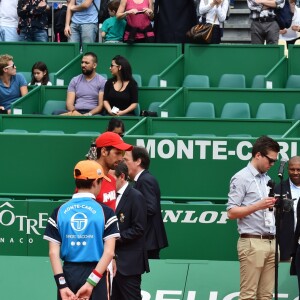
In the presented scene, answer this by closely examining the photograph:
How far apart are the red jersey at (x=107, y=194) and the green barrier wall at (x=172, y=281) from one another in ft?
7.29

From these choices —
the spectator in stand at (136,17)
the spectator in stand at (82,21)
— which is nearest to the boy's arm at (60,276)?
the spectator in stand at (136,17)

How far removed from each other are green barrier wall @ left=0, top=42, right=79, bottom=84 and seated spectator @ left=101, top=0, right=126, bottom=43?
58cm

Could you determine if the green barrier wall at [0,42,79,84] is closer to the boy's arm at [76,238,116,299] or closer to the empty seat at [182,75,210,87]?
the empty seat at [182,75,210,87]

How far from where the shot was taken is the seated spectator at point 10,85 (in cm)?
1750

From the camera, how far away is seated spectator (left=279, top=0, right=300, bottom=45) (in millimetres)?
19470

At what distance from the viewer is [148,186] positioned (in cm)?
1217

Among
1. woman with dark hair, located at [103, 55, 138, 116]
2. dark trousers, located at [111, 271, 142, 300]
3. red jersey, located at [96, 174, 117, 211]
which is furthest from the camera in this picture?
woman with dark hair, located at [103, 55, 138, 116]

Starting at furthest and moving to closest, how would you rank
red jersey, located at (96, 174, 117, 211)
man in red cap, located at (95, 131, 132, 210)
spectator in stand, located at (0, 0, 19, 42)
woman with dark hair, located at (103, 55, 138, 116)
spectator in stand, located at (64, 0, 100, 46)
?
spectator in stand, located at (0, 0, 19, 42)
spectator in stand, located at (64, 0, 100, 46)
woman with dark hair, located at (103, 55, 138, 116)
man in red cap, located at (95, 131, 132, 210)
red jersey, located at (96, 174, 117, 211)

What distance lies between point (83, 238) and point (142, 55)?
996cm

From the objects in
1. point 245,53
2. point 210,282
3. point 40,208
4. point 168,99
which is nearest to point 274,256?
point 210,282

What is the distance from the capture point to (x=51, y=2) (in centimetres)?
2214

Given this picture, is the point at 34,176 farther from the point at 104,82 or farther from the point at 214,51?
the point at 214,51

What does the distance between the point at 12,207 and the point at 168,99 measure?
3445 mm

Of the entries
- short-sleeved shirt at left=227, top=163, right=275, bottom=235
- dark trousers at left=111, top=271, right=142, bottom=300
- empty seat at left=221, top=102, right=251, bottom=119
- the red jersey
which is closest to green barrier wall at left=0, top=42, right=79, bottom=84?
empty seat at left=221, top=102, right=251, bottom=119
